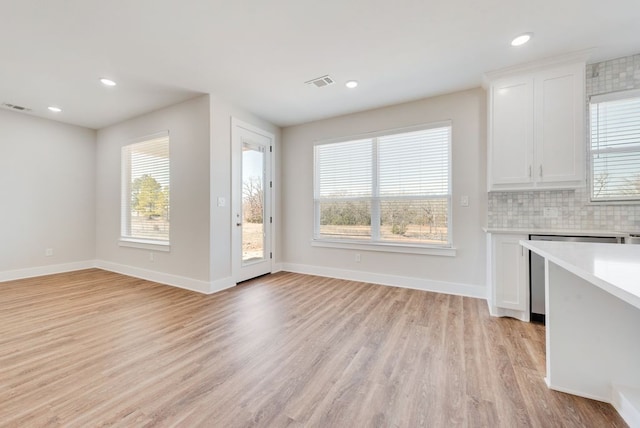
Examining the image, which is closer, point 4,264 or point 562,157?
point 562,157

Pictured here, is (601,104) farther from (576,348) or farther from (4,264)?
(4,264)

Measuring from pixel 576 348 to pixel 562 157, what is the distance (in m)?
2.04

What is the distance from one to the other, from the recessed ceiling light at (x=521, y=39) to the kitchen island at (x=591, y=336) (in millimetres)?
1926

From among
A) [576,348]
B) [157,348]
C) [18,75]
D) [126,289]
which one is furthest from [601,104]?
[18,75]

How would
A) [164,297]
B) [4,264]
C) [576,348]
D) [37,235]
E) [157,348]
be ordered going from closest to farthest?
[576,348], [157,348], [164,297], [4,264], [37,235]

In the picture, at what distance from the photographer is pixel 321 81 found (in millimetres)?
3338

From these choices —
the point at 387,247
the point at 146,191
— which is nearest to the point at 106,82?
the point at 146,191

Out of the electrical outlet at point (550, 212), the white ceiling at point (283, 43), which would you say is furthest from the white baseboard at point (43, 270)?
the electrical outlet at point (550, 212)

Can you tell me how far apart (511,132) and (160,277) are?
5130mm

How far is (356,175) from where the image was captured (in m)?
4.45

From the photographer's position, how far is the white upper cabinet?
108 inches

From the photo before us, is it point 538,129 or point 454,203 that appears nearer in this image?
point 538,129

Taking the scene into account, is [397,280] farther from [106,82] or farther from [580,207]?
[106,82]

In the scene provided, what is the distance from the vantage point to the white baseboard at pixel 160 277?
12.3 ft
